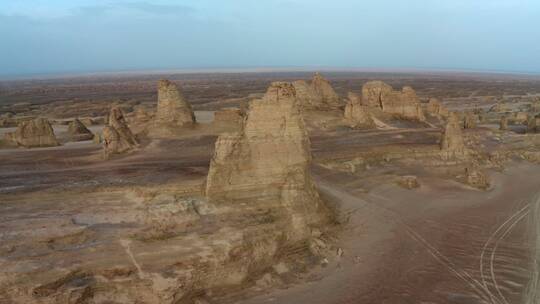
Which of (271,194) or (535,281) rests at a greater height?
(271,194)

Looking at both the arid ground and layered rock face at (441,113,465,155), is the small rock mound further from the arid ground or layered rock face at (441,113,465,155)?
layered rock face at (441,113,465,155)

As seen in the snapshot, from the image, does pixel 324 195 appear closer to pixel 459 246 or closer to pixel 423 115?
pixel 459 246

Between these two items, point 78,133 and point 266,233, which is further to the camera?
point 78,133

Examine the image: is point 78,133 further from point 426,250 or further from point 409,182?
point 426,250

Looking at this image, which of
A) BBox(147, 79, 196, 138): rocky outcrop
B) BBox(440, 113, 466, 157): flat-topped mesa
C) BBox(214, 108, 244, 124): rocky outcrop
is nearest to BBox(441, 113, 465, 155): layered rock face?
BBox(440, 113, 466, 157): flat-topped mesa

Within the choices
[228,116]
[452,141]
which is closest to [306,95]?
[228,116]

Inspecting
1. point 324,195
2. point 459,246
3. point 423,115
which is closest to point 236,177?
point 324,195
